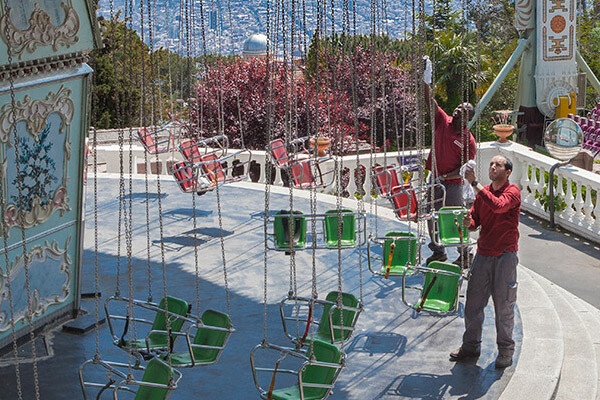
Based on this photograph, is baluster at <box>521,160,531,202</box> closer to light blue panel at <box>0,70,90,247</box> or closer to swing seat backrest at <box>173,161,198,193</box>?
swing seat backrest at <box>173,161,198,193</box>

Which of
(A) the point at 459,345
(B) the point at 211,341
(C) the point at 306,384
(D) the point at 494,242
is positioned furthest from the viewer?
(A) the point at 459,345

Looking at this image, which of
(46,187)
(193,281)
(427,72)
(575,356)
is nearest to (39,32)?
(46,187)

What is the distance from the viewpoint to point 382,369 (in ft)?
28.5

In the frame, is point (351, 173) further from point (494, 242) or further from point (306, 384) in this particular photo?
point (306, 384)

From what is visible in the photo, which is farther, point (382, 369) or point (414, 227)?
point (414, 227)

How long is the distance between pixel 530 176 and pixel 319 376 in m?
10.6

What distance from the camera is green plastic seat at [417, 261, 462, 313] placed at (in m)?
9.03

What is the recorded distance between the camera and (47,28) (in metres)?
9.04

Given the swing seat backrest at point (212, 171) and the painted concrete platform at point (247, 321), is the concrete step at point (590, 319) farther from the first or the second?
the swing seat backrest at point (212, 171)

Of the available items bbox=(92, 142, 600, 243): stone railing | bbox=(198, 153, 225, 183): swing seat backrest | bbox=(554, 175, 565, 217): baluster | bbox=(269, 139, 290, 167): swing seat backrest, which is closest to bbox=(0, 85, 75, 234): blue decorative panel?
bbox=(198, 153, 225, 183): swing seat backrest

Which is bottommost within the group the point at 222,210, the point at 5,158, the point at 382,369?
the point at 382,369

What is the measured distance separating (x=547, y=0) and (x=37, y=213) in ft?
66.7

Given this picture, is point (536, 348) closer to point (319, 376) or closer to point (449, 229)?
point (449, 229)

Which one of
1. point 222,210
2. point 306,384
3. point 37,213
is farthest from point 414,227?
point 306,384
